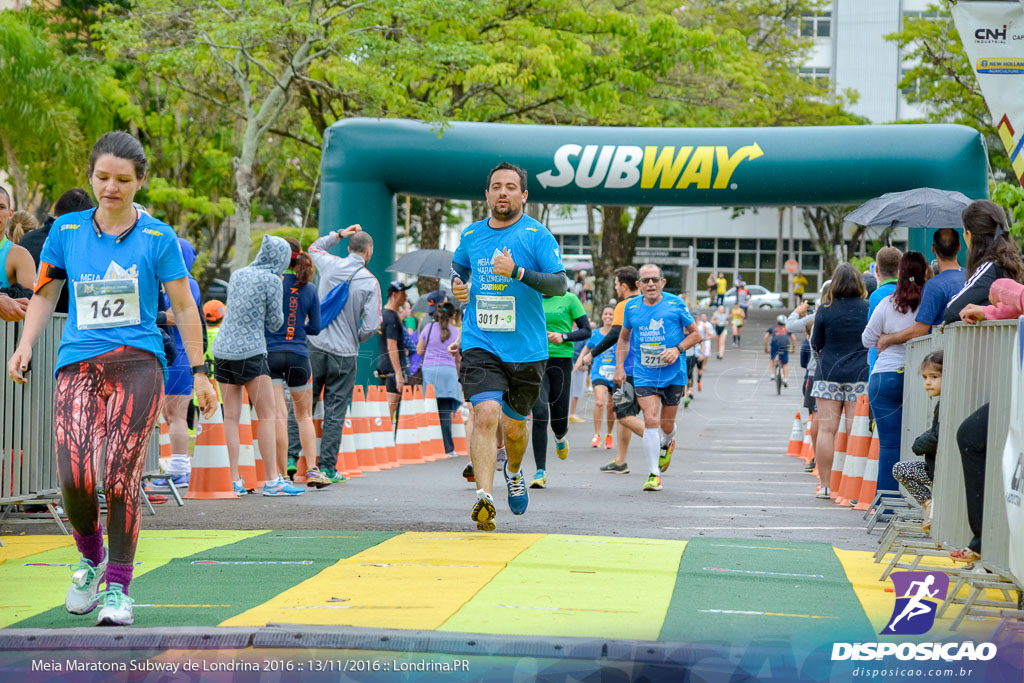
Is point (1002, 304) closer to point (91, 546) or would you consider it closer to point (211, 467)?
point (91, 546)

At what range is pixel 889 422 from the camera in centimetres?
872

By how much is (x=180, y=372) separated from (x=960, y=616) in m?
6.08

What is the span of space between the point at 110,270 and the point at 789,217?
65.7m

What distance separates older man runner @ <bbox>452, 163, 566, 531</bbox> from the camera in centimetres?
716

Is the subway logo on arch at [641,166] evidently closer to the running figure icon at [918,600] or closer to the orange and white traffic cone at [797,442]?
the orange and white traffic cone at [797,442]

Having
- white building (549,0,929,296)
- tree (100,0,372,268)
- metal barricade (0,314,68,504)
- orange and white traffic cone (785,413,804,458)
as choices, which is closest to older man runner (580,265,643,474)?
orange and white traffic cone (785,413,804,458)

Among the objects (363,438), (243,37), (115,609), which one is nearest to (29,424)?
(115,609)

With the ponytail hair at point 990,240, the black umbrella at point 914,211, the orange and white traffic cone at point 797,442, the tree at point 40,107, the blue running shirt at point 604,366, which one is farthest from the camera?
the tree at point 40,107

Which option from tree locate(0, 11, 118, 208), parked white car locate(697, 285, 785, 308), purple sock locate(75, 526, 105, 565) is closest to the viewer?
purple sock locate(75, 526, 105, 565)

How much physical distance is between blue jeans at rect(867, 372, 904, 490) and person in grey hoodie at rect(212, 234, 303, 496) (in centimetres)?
428

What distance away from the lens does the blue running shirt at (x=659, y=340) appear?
35.4 feet

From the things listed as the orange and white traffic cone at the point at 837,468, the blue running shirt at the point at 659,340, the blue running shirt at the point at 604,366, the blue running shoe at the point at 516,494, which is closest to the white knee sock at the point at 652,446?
the blue running shirt at the point at 659,340

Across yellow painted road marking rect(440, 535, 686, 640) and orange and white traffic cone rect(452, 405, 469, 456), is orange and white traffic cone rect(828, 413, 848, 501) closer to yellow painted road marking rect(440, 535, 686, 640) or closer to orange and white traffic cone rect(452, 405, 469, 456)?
yellow painted road marking rect(440, 535, 686, 640)

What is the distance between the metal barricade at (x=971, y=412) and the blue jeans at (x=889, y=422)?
5.87 ft
